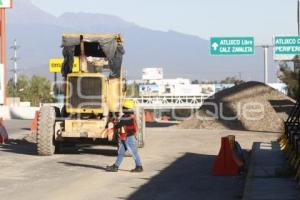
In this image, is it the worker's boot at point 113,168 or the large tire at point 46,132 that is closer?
the worker's boot at point 113,168

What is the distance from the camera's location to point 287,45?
45.7 metres

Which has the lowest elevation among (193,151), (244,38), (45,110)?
(193,151)

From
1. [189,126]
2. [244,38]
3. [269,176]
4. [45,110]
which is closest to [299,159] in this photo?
[269,176]

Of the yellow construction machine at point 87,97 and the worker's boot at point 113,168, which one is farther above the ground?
the yellow construction machine at point 87,97

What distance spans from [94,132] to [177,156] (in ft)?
9.42

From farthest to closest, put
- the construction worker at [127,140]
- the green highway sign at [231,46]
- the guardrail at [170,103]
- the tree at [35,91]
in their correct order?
1. the tree at [35,91]
2. the guardrail at [170,103]
3. the green highway sign at [231,46]
4. the construction worker at [127,140]

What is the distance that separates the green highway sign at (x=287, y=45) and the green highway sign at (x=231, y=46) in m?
1.74

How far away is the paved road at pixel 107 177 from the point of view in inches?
513

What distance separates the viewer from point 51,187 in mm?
13797

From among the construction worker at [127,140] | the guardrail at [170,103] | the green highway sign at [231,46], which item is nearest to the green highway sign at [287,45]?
the green highway sign at [231,46]

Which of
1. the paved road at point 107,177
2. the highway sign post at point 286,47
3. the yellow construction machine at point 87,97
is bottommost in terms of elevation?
the paved road at point 107,177

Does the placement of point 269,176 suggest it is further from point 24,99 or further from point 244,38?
point 24,99

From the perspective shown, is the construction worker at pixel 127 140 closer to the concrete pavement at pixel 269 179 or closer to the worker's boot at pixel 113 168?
the worker's boot at pixel 113 168

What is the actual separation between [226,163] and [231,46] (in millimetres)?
31378
